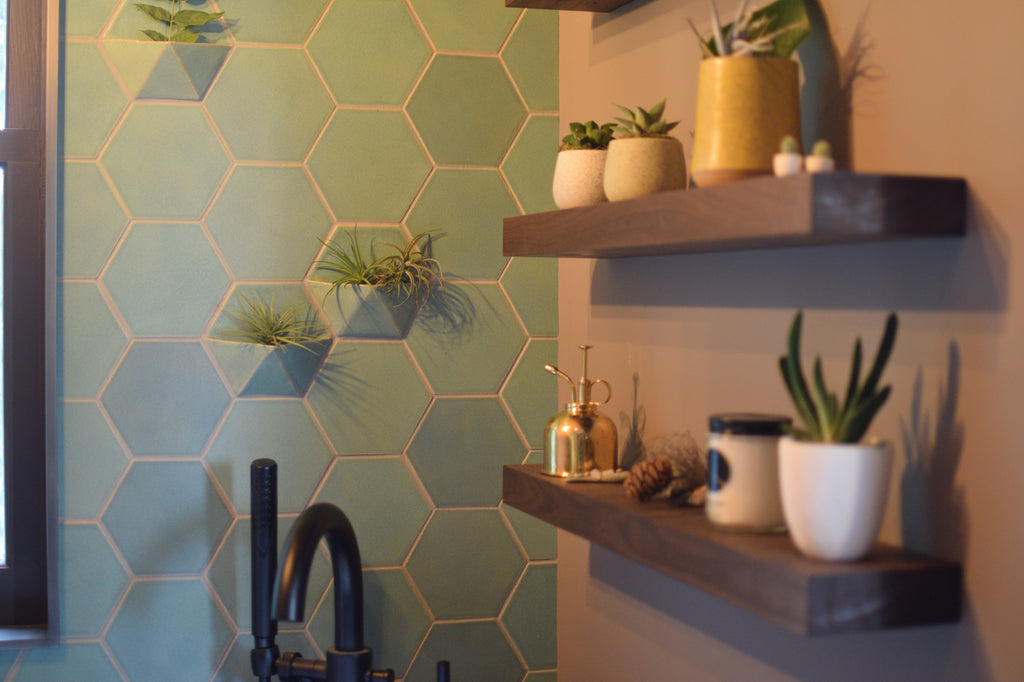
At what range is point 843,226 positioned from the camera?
2.44 ft

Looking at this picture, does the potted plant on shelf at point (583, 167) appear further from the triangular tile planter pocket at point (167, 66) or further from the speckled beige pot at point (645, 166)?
the triangular tile planter pocket at point (167, 66)

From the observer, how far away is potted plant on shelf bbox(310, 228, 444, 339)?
158cm

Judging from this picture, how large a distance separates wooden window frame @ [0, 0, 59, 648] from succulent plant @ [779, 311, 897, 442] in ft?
4.03

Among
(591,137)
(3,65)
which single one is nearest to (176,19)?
(3,65)

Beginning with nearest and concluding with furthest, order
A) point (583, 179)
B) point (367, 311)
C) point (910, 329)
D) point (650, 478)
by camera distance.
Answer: point (910, 329)
point (650, 478)
point (583, 179)
point (367, 311)

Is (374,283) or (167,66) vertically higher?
(167,66)

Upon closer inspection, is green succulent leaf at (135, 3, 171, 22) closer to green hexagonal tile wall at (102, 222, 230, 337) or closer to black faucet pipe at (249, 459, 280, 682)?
green hexagonal tile wall at (102, 222, 230, 337)

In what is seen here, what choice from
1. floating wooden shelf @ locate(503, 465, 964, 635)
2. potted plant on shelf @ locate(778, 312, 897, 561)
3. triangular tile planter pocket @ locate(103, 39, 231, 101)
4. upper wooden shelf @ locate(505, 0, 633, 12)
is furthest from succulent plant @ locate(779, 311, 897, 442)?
triangular tile planter pocket @ locate(103, 39, 231, 101)

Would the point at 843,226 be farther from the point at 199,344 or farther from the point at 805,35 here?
the point at 199,344

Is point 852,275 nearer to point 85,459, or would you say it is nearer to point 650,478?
point 650,478

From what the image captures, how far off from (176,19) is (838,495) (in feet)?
4.14

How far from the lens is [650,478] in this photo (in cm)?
108

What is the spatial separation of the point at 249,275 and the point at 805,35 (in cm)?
98

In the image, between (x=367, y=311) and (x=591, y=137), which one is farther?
(x=367, y=311)
